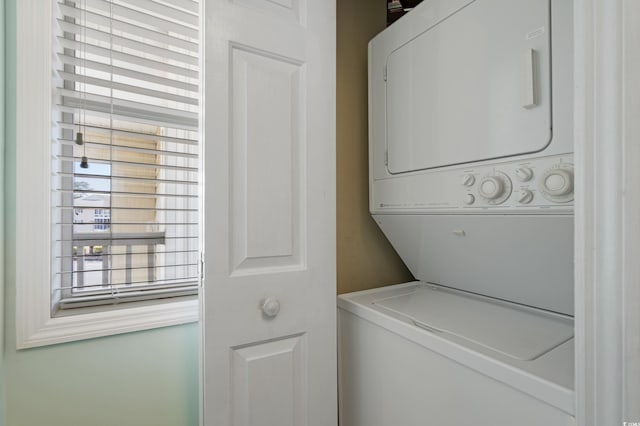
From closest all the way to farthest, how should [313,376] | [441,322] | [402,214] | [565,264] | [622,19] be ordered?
1. [622,19]
2. [565,264]
3. [441,322]
4. [313,376]
5. [402,214]

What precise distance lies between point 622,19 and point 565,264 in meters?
0.73

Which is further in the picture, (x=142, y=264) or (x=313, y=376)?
(x=142, y=264)

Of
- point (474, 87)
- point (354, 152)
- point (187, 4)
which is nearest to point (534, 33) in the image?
point (474, 87)

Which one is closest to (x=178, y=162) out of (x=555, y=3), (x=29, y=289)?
(x=29, y=289)

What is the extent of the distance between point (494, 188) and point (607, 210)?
19.0 inches

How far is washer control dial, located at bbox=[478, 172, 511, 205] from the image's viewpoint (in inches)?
36.8

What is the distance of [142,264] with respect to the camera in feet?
4.55

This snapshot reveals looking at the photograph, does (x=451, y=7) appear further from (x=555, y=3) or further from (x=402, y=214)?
(x=402, y=214)

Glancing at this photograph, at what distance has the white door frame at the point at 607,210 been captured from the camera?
17.4 inches

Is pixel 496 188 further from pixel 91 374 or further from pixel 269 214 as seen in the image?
pixel 91 374

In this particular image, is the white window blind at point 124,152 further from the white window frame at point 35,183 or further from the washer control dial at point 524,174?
the washer control dial at point 524,174

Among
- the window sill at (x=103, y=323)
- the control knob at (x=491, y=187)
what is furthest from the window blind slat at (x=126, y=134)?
the control knob at (x=491, y=187)

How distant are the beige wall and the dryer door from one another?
0.29m

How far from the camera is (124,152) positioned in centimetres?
133
